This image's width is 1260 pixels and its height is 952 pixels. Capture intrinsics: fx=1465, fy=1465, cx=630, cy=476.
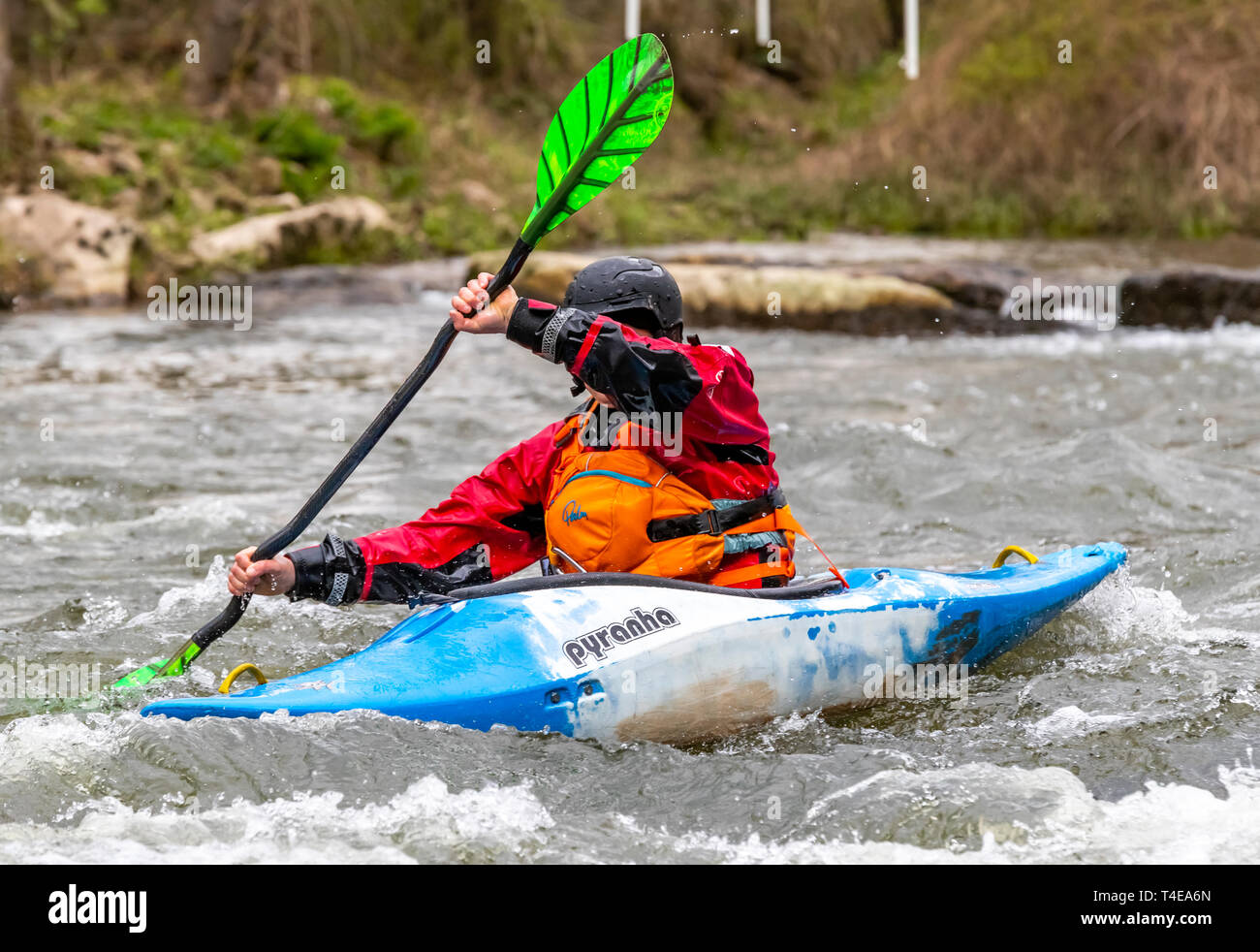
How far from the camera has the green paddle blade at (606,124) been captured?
366 centimetres

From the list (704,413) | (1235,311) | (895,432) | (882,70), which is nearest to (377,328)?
(895,432)

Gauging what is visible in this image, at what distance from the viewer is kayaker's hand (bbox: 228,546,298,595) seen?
11.4 feet

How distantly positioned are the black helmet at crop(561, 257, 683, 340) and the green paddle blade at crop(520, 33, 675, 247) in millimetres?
223

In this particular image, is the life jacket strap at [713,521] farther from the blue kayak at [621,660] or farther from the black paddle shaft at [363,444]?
the black paddle shaft at [363,444]

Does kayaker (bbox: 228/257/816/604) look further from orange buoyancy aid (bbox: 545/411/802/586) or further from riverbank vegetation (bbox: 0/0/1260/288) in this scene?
riverbank vegetation (bbox: 0/0/1260/288)

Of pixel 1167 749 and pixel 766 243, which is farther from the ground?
pixel 766 243

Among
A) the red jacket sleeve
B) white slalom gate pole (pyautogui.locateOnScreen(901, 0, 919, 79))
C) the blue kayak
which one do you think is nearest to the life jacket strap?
the blue kayak

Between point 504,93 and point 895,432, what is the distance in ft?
49.8

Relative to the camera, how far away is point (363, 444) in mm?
3553

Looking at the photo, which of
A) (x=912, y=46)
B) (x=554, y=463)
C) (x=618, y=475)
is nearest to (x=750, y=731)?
(x=618, y=475)

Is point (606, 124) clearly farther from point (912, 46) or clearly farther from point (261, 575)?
point (912, 46)

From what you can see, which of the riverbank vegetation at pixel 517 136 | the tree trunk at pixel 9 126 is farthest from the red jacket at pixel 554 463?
the tree trunk at pixel 9 126
